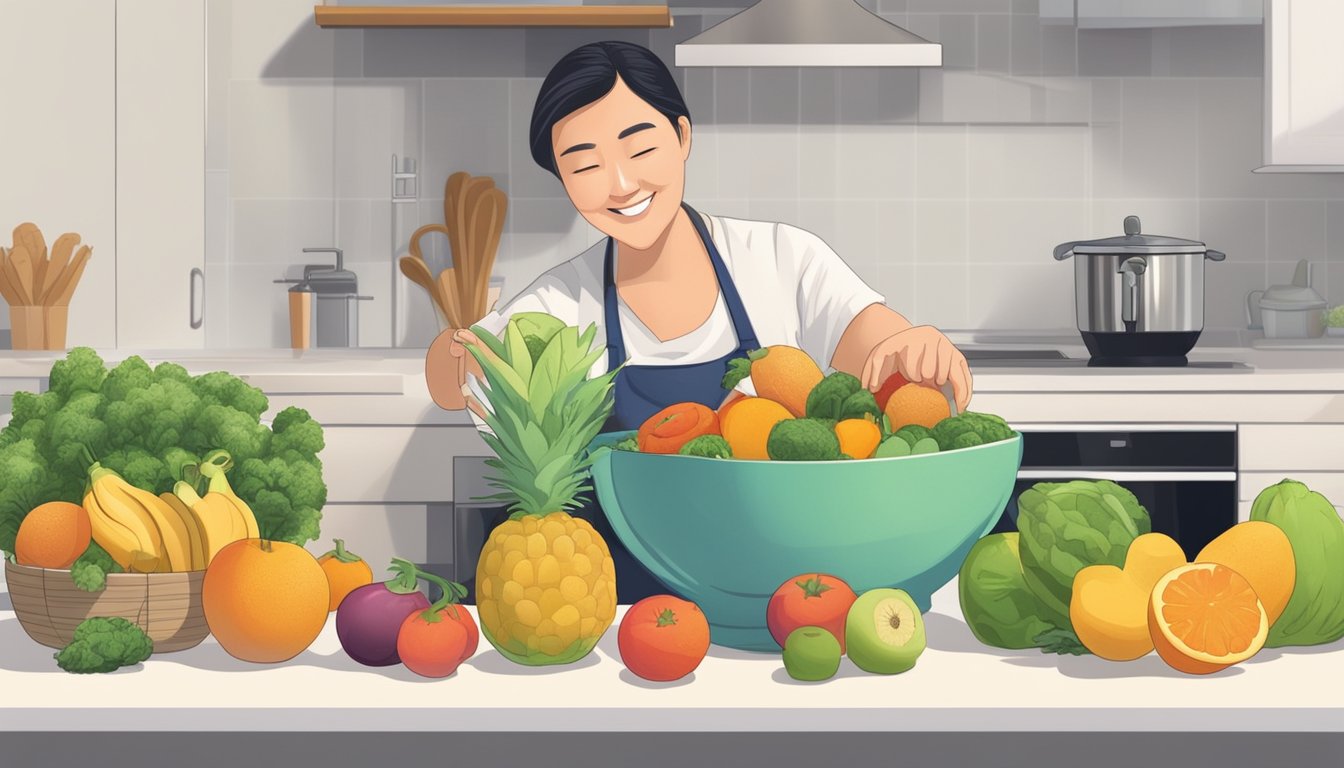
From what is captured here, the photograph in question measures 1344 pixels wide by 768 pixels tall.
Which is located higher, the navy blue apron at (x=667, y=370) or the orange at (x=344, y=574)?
the navy blue apron at (x=667, y=370)

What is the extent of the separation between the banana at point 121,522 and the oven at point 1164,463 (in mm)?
2207

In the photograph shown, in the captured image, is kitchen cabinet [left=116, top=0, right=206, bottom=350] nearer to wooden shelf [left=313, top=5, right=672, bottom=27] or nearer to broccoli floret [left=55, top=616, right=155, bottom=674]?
wooden shelf [left=313, top=5, right=672, bottom=27]

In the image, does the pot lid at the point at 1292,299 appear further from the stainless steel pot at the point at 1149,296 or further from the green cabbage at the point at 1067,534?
the green cabbage at the point at 1067,534

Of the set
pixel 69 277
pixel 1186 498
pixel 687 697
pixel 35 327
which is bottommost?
pixel 1186 498

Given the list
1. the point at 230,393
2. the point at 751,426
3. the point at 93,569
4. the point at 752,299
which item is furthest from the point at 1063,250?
the point at 93,569

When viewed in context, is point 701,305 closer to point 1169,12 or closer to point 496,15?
point 496,15

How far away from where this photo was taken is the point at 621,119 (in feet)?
4.30

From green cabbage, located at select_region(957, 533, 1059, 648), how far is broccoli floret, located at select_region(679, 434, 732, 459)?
0.61ft

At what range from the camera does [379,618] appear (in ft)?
2.76

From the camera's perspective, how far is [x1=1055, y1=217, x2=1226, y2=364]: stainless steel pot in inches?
118

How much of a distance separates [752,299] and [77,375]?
3.19 ft

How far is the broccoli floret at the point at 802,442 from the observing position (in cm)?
85

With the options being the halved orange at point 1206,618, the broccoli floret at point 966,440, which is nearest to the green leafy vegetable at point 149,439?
the broccoli floret at point 966,440

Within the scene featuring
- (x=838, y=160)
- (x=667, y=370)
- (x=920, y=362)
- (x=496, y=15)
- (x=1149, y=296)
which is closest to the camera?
(x=920, y=362)
